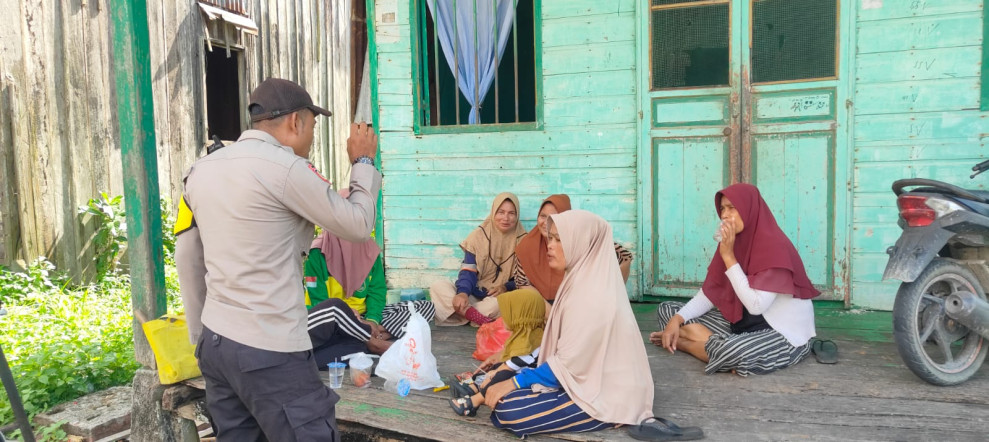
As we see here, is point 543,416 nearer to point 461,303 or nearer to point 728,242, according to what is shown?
point 728,242

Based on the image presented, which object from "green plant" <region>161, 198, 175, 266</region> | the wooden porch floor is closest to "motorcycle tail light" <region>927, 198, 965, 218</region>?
the wooden porch floor

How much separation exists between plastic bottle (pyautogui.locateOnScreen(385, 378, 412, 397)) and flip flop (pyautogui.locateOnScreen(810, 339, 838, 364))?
80.7 inches

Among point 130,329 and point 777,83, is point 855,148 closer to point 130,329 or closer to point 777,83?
point 777,83

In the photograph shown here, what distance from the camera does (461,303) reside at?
4312 millimetres

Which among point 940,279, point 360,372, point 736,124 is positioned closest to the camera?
point 940,279

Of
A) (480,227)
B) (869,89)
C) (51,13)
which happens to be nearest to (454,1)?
(480,227)

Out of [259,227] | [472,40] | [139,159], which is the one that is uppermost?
[472,40]

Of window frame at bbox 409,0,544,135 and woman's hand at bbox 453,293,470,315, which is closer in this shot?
woman's hand at bbox 453,293,470,315

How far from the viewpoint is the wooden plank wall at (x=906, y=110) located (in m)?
3.74

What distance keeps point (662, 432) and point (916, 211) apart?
1.65m

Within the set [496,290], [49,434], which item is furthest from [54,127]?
[496,290]

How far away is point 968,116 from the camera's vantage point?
375 cm

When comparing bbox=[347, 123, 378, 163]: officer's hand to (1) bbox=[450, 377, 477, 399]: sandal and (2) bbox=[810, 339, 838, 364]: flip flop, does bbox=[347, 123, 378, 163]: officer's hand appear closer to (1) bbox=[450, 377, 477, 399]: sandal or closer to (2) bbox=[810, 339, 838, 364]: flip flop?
(1) bbox=[450, 377, 477, 399]: sandal

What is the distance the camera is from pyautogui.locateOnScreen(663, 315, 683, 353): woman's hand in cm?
348
